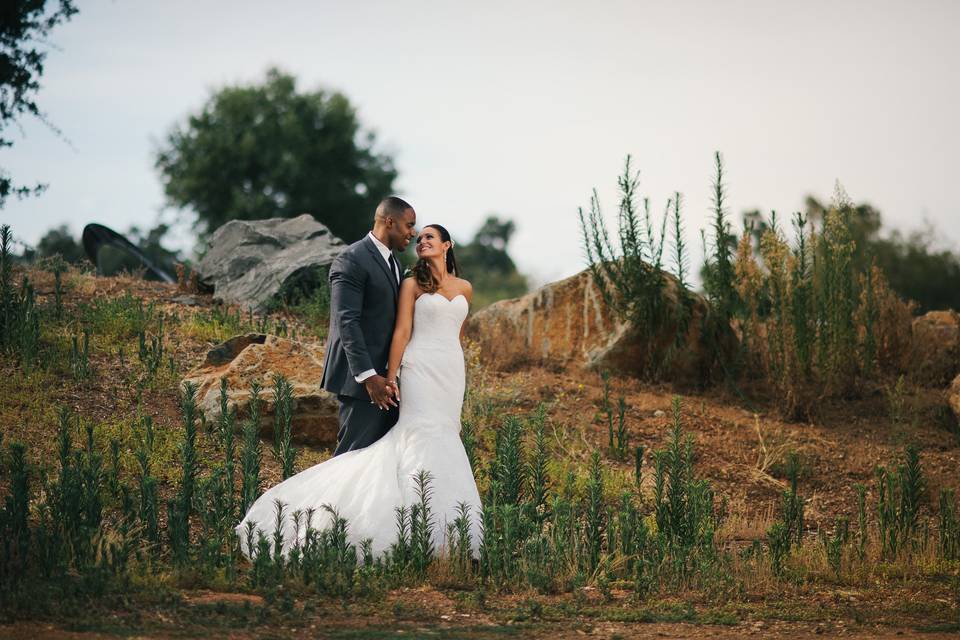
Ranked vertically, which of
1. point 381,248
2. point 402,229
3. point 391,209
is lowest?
point 381,248

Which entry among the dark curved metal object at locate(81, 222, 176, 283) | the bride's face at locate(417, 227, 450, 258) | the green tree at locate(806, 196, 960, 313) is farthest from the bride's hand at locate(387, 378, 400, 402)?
the green tree at locate(806, 196, 960, 313)

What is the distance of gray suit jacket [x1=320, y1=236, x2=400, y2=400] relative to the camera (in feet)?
20.4

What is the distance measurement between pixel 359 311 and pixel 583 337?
5906mm

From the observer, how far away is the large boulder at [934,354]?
38.6 ft

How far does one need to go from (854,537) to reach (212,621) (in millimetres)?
4280

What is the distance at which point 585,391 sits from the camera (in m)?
10.9

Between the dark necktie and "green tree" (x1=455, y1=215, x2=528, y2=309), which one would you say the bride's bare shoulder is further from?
"green tree" (x1=455, y1=215, x2=528, y2=309)

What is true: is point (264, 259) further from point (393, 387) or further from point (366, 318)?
point (393, 387)

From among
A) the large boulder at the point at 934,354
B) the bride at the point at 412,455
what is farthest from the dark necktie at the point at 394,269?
the large boulder at the point at 934,354

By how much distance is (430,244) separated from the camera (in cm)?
634

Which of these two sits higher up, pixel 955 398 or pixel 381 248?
pixel 381 248

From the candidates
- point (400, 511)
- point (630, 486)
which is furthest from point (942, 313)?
point (400, 511)

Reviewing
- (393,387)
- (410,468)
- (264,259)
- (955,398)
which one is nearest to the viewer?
(410,468)

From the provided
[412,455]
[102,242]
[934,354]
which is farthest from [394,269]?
[102,242]
